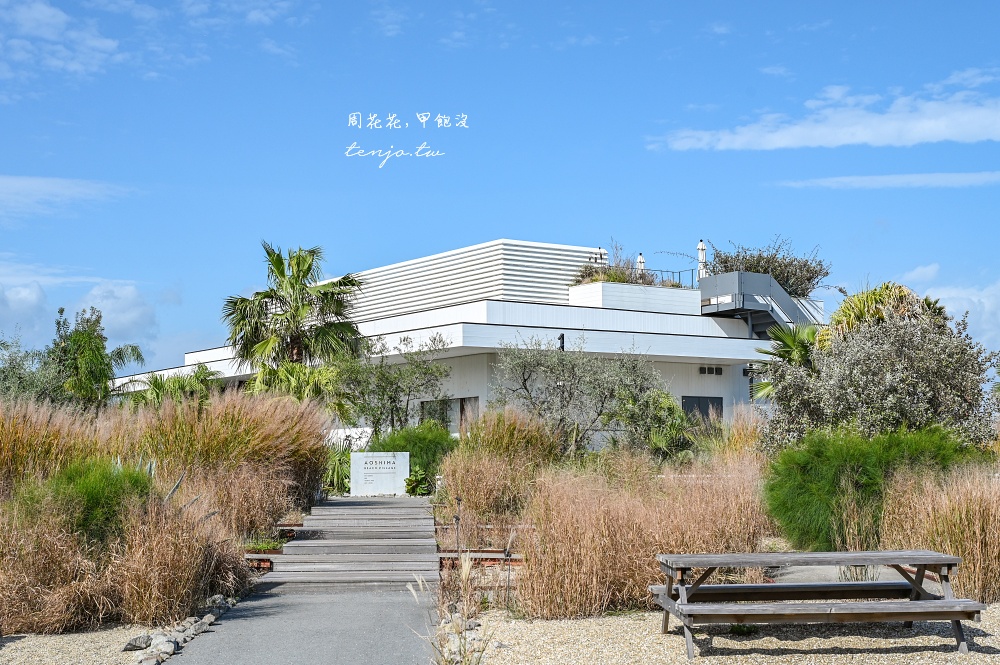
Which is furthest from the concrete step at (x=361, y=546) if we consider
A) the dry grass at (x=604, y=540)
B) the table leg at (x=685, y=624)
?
the table leg at (x=685, y=624)

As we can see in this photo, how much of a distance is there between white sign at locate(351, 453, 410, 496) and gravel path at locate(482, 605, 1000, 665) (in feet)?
37.2

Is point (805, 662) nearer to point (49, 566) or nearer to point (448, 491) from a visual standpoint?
point (49, 566)

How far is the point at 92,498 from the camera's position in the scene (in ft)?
31.5

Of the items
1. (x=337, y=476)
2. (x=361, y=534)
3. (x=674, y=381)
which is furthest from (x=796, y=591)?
(x=674, y=381)

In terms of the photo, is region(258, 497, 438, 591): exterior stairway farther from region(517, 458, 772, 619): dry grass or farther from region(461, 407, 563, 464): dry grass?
region(517, 458, 772, 619): dry grass

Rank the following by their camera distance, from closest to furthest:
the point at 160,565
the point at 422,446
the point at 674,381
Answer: the point at 160,565
the point at 422,446
the point at 674,381

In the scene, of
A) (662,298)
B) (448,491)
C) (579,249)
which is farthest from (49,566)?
(579,249)

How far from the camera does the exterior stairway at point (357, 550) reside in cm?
1171

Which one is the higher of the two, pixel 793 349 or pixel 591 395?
pixel 793 349

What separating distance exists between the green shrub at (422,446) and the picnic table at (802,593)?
12361 mm

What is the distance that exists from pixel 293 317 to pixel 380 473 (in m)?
7.19

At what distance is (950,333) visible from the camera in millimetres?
16109

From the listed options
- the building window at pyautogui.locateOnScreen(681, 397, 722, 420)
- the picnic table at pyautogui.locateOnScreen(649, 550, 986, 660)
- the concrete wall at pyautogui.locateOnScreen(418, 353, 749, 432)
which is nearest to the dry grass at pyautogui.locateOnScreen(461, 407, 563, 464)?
the picnic table at pyautogui.locateOnScreen(649, 550, 986, 660)

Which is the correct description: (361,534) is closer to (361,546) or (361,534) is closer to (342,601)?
(361,546)
